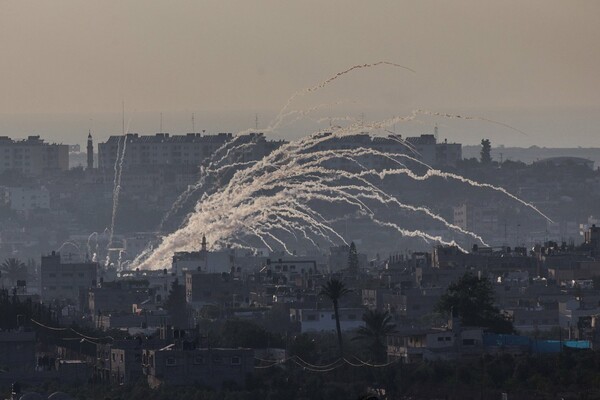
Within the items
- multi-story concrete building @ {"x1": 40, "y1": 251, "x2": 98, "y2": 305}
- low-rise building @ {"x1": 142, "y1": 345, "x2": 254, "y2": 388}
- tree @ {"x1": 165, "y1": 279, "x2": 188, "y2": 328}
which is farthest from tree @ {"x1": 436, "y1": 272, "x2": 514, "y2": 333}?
multi-story concrete building @ {"x1": 40, "y1": 251, "x2": 98, "y2": 305}

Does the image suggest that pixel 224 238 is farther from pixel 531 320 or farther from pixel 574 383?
pixel 574 383

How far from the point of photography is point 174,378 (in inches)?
2751

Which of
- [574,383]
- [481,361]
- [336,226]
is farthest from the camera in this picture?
[336,226]

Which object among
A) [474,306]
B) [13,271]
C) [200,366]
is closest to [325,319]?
[474,306]

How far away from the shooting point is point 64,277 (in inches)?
4998

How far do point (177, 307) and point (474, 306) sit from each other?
1589 cm

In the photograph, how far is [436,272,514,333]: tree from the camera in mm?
82812

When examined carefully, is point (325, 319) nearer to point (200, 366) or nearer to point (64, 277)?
point (200, 366)

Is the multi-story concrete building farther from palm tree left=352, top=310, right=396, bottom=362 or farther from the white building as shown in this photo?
palm tree left=352, top=310, right=396, bottom=362

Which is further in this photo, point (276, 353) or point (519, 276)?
point (519, 276)

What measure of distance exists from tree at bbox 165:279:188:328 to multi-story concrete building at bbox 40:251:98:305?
73.2 ft

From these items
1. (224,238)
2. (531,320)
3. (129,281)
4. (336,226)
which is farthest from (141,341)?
(336,226)

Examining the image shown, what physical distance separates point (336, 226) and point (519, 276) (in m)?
78.3

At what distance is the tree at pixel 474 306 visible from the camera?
82.8 metres
